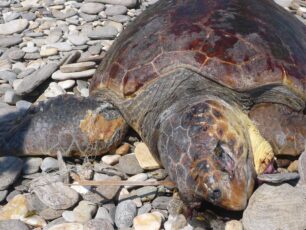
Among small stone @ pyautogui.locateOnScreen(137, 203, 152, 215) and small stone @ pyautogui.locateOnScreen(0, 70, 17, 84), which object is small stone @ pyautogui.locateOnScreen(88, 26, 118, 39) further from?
small stone @ pyautogui.locateOnScreen(137, 203, 152, 215)

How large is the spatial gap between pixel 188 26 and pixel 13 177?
5.54 feet

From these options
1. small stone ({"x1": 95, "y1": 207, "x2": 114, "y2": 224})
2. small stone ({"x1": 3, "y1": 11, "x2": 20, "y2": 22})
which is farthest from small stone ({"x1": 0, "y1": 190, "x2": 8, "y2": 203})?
small stone ({"x1": 3, "y1": 11, "x2": 20, "y2": 22})

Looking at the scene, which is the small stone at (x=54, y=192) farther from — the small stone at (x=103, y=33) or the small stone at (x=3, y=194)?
the small stone at (x=103, y=33)

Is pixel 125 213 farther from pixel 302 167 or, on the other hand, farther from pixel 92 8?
pixel 92 8

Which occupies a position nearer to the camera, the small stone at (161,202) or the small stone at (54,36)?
the small stone at (161,202)

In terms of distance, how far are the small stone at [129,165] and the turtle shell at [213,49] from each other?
47 cm

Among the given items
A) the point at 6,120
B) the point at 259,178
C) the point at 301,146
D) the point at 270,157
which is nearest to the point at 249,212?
the point at 259,178

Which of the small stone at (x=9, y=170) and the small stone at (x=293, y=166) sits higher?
the small stone at (x=293, y=166)

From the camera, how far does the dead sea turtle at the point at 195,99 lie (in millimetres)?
2947

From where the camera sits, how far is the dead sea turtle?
295 centimetres

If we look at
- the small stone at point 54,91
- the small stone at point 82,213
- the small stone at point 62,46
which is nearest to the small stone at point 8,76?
the small stone at point 54,91

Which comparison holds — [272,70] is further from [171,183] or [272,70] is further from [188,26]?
[171,183]

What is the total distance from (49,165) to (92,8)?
3092 millimetres

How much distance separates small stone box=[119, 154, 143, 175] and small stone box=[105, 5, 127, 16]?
2823mm
